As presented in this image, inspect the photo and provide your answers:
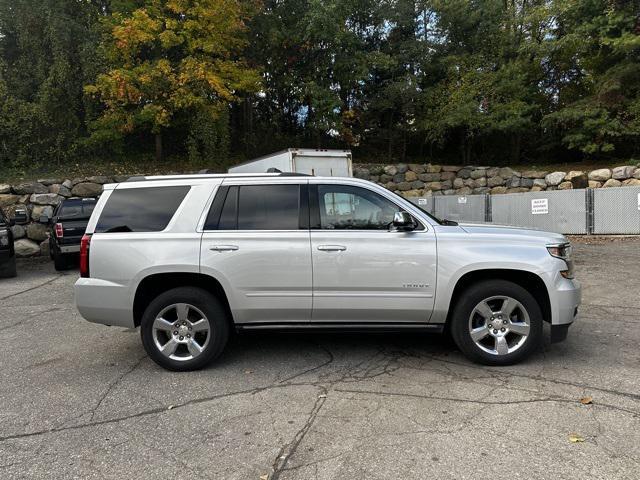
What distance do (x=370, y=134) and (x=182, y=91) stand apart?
30.3ft

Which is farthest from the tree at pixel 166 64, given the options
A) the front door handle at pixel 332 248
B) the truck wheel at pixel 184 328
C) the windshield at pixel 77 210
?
the front door handle at pixel 332 248

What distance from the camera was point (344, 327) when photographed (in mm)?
4648

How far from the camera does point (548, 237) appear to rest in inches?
183

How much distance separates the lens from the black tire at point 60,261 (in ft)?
38.6

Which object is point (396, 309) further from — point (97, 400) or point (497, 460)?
point (97, 400)

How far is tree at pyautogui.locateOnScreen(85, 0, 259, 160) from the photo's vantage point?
15445 millimetres

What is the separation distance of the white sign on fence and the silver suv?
35.8 feet

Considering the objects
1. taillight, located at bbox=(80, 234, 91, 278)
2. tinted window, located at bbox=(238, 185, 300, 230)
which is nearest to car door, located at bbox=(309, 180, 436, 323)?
tinted window, located at bbox=(238, 185, 300, 230)

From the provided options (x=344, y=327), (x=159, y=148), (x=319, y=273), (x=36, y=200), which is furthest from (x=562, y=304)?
(x=159, y=148)

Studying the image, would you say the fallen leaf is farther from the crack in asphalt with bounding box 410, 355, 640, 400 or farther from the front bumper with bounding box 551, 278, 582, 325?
the front bumper with bounding box 551, 278, 582, 325

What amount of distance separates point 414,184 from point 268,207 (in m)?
15.9

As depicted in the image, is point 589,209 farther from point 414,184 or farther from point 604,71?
point 414,184

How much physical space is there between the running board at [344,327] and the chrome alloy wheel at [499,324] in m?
0.35

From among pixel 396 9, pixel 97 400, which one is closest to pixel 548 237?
pixel 97 400
